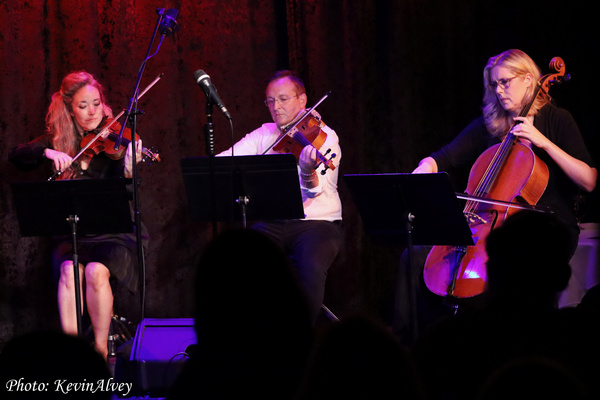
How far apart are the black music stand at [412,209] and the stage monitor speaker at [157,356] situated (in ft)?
3.34

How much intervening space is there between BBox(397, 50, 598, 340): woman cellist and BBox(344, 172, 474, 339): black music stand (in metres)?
0.60

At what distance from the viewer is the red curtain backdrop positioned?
4.02 meters

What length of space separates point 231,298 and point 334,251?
97.1 inches

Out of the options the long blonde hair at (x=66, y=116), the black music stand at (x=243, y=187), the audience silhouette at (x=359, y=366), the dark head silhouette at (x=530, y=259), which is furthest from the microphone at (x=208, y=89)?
the audience silhouette at (x=359, y=366)

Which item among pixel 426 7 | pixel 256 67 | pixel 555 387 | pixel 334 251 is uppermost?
pixel 426 7

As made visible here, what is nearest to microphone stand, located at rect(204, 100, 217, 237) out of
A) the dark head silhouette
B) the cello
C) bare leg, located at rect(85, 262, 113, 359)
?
bare leg, located at rect(85, 262, 113, 359)

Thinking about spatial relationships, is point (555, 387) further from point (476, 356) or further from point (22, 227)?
point (22, 227)

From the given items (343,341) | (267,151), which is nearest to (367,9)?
(267,151)

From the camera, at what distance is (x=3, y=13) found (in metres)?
3.99

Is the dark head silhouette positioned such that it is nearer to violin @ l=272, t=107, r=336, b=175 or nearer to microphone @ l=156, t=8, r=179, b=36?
violin @ l=272, t=107, r=336, b=175

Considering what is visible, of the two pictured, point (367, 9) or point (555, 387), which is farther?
point (367, 9)

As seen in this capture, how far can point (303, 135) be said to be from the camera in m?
3.51

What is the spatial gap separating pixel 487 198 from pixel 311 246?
991mm

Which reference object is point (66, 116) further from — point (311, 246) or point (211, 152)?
point (311, 246)
